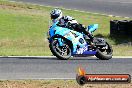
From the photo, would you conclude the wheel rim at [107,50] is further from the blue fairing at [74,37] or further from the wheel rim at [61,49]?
the wheel rim at [61,49]

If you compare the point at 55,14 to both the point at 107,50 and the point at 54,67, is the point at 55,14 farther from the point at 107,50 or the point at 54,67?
the point at 54,67

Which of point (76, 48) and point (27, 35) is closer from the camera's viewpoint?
point (76, 48)

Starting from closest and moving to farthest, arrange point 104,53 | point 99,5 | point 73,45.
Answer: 1. point 73,45
2. point 104,53
3. point 99,5

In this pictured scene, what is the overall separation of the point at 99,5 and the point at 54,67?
993 inches

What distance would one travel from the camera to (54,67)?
1263 centimetres

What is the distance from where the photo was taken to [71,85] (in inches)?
396

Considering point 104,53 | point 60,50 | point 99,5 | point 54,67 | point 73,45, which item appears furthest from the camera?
point 99,5

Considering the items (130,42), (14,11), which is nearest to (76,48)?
(130,42)

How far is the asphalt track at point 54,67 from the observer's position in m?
11.5

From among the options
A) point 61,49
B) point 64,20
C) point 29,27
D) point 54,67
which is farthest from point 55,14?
point 29,27

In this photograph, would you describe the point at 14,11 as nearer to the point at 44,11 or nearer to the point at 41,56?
the point at 44,11

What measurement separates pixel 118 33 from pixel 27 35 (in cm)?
425

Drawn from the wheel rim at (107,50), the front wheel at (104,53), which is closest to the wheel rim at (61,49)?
the front wheel at (104,53)

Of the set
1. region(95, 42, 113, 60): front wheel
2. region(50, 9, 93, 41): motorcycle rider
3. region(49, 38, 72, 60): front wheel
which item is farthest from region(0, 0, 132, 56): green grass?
region(95, 42, 113, 60): front wheel
